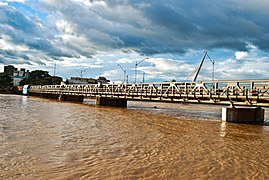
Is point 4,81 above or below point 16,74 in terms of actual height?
below

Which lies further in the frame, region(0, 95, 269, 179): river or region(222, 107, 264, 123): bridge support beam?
region(222, 107, 264, 123): bridge support beam

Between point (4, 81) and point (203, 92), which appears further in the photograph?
point (4, 81)

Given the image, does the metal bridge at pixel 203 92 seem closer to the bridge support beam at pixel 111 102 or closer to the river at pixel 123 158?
the bridge support beam at pixel 111 102

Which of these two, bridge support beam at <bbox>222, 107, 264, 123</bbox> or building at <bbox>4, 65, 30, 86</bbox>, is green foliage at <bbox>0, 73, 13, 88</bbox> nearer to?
building at <bbox>4, 65, 30, 86</bbox>

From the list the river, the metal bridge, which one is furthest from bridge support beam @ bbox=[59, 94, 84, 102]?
the river

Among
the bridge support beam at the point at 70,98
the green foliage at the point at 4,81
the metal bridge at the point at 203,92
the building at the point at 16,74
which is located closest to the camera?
the metal bridge at the point at 203,92

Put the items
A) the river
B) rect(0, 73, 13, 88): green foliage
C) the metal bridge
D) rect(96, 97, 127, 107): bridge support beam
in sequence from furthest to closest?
rect(0, 73, 13, 88): green foliage, rect(96, 97, 127, 107): bridge support beam, the metal bridge, the river

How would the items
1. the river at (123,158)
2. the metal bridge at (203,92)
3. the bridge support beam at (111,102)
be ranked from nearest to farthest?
the river at (123,158), the metal bridge at (203,92), the bridge support beam at (111,102)

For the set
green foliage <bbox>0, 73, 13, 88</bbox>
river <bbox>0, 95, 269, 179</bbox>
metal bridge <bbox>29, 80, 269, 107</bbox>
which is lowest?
river <bbox>0, 95, 269, 179</bbox>

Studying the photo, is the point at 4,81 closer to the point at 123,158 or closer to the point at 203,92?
the point at 203,92

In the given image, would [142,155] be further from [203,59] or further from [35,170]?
[203,59]

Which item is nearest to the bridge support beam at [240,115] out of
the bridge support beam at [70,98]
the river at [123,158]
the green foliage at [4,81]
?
the river at [123,158]

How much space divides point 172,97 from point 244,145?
1647cm

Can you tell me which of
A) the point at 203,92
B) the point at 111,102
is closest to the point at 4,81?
the point at 111,102
